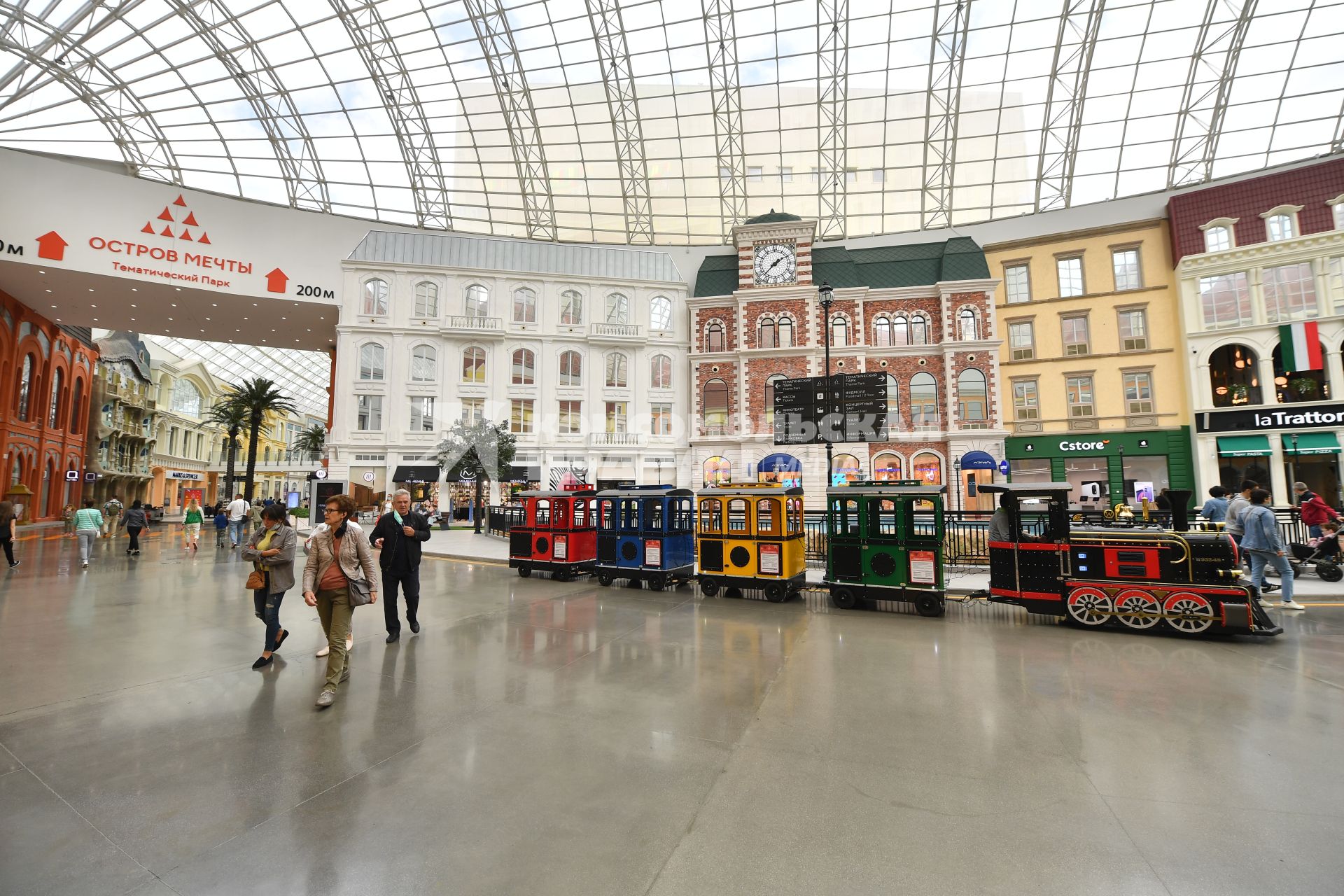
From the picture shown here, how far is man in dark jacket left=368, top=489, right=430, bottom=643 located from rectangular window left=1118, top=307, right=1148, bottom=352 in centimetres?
3534

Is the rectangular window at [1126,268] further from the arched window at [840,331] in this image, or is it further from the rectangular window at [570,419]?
the rectangular window at [570,419]

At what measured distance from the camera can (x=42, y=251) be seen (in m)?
27.5

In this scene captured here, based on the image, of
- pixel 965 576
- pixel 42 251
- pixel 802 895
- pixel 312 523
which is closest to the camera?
pixel 802 895

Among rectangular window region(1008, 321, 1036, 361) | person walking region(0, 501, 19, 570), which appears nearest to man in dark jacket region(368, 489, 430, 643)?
person walking region(0, 501, 19, 570)

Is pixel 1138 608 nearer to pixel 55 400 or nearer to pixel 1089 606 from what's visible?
pixel 1089 606

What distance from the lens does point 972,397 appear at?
3080 centimetres

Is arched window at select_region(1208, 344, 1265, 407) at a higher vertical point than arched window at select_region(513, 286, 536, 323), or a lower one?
lower

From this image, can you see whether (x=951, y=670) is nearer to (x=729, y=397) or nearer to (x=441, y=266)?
(x=729, y=397)

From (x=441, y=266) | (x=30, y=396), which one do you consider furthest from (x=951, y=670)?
(x=30, y=396)

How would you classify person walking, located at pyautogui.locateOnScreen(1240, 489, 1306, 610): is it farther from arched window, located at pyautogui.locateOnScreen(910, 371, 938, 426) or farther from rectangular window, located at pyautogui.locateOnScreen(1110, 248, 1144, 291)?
rectangular window, located at pyautogui.locateOnScreen(1110, 248, 1144, 291)

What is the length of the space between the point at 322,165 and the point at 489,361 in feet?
48.0

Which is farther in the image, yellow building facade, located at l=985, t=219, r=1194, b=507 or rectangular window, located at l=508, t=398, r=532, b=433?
rectangular window, located at l=508, t=398, r=532, b=433

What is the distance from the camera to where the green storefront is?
90.3 ft

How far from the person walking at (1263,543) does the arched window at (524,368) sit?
32.3 metres
